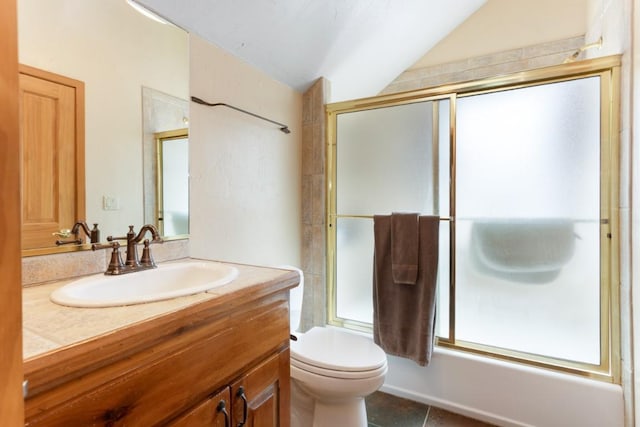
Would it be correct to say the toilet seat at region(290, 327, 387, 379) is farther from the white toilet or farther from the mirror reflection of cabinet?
the mirror reflection of cabinet

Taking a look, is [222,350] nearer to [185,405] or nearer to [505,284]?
[185,405]

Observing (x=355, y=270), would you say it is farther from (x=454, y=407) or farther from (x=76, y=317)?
(x=76, y=317)

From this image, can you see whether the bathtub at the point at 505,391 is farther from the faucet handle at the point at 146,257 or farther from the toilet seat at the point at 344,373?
the faucet handle at the point at 146,257

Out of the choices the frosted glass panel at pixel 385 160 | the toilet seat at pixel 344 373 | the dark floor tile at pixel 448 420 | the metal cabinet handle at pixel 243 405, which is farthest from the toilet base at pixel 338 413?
the frosted glass panel at pixel 385 160

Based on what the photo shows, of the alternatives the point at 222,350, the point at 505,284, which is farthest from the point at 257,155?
the point at 505,284

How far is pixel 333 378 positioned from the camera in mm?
1332

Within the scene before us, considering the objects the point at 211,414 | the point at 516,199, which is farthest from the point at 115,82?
the point at 516,199

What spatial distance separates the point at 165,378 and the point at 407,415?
1536mm

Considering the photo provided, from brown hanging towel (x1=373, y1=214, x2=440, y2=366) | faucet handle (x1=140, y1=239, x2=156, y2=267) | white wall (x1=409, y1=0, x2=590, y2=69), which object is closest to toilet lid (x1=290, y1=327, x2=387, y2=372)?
brown hanging towel (x1=373, y1=214, x2=440, y2=366)

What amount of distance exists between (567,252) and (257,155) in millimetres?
1713

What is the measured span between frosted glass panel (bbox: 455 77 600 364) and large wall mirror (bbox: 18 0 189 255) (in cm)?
155

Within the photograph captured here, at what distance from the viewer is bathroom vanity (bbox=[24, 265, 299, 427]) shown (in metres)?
0.52

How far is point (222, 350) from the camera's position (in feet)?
2.61

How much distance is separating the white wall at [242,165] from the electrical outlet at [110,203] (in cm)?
33
